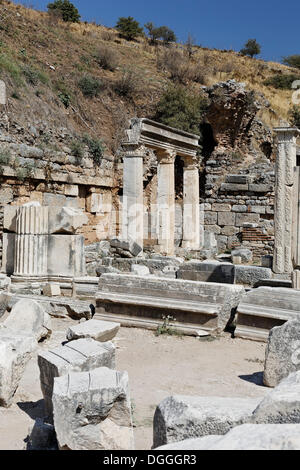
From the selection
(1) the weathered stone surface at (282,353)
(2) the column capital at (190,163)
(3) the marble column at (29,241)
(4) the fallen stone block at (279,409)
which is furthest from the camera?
(2) the column capital at (190,163)

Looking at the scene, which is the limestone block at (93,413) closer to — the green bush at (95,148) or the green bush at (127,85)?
the green bush at (95,148)

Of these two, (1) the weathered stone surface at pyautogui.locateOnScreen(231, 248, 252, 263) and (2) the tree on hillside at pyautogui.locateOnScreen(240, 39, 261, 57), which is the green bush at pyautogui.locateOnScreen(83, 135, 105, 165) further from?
(2) the tree on hillside at pyautogui.locateOnScreen(240, 39, 261, 57)

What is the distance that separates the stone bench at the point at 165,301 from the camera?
7039mm

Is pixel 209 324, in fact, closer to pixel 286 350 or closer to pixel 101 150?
pixel 286 350

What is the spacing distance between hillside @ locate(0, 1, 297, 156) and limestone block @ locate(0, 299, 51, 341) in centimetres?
997

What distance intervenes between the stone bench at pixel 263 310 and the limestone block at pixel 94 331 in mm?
1783

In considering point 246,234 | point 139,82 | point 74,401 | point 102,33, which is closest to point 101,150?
point 246,234

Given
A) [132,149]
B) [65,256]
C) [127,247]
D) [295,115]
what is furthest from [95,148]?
[295,115]

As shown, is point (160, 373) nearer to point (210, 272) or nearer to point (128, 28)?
point (210, 272)

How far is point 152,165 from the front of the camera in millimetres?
21125

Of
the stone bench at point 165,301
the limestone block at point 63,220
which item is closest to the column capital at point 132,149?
the limestone block at point 63,220

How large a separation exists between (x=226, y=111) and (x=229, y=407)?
1990cm

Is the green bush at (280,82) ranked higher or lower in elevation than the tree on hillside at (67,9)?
lower

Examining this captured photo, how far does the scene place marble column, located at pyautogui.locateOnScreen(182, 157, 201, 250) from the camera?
18266 mm
